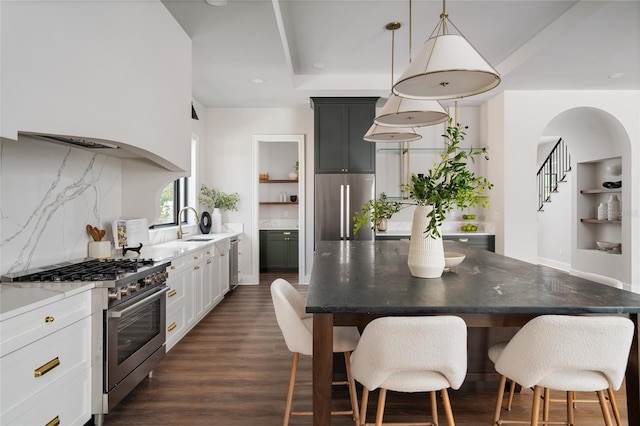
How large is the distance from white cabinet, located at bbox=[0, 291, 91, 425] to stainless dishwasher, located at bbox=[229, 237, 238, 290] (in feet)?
11.3

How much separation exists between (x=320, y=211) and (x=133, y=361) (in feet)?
11.6

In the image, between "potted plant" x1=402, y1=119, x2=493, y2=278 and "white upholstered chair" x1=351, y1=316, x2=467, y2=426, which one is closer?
"white upholstered chair" x1=351, y1=316, x2=467, y2=426

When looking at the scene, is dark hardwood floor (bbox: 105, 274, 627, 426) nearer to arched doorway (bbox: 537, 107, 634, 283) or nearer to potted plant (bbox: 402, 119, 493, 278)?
potted plant (bbox: 402, 119, 493, 278)

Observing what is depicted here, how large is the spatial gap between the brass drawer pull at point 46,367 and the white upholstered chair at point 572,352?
Result: 6.76 ft

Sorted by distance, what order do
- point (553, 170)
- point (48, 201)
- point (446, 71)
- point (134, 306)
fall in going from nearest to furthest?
point (446, 71) → point (134, 306) → point (48, 201) → point (553, 170)

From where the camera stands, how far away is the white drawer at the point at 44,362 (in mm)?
1532

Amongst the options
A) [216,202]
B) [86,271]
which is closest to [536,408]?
[86,271]

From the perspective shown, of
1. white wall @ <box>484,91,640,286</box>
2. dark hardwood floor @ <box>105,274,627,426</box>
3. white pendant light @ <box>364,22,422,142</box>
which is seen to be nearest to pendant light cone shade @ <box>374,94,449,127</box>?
white pendant light @ <box>364,22,422,142</box>

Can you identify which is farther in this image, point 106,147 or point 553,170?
point 553,170

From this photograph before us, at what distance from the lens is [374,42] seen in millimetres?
4207

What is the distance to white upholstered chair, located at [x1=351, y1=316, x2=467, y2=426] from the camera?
1.37m

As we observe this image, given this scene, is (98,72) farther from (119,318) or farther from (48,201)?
(119,318)

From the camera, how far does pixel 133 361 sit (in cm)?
237

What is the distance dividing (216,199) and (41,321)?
4.38 m
